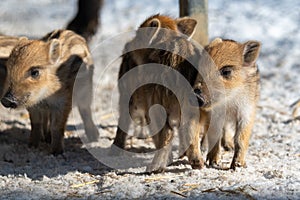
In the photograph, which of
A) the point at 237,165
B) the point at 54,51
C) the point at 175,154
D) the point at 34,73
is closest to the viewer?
the point at 237,165

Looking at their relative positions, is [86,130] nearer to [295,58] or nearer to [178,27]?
[178,27]

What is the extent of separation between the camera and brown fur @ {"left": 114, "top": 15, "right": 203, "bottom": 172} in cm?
544

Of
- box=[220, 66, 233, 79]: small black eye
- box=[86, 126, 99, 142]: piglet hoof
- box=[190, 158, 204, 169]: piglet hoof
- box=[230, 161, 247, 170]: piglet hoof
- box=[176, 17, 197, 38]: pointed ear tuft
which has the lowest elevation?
box=[86, 126, 99, 142]: piglet hoof

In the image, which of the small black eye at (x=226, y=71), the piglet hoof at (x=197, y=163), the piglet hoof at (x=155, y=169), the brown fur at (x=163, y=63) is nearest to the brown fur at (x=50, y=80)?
the brown fur at (x=163, y=63)

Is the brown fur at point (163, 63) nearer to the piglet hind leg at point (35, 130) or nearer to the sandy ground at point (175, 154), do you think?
the sandy ground at point (175, 154)

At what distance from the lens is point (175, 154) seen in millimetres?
6352

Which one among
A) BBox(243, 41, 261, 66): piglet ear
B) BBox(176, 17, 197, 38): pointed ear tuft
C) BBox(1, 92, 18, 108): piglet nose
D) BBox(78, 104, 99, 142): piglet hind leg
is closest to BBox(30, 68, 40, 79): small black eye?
BBox(1, 92, 18, 108): piglet nose

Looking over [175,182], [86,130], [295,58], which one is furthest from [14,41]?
[295,58]

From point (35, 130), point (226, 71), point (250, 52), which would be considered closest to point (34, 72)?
point (35, 130)

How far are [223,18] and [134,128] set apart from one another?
15.8 feet

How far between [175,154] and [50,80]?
4.91 ft

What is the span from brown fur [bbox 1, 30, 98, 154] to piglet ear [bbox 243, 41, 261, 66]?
1.94 meters

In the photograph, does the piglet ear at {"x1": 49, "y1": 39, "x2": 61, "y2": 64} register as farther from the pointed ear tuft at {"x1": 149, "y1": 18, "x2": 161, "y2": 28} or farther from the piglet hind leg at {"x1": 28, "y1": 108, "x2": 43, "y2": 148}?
the pointed ear tuft at {"x1": 149, "y1": 18, "x2": 161, "y2": 28}

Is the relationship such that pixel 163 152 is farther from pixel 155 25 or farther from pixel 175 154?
pixel 155 25
